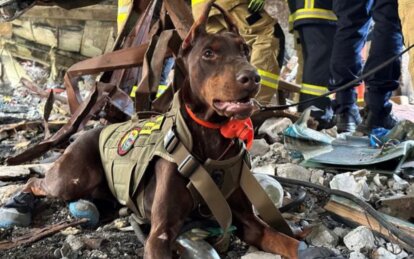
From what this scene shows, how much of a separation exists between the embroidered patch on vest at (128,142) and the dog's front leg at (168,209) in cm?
34

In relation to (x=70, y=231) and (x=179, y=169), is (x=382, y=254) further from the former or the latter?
(x=70, y=231)

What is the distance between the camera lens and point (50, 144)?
3.46 meters

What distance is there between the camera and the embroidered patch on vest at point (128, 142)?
2.20 meters

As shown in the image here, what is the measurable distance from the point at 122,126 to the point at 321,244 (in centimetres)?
110

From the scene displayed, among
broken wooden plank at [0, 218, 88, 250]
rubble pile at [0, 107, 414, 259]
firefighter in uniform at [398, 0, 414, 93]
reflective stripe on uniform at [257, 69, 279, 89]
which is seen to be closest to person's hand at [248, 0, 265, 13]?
reflective stripe on uniform at [257, 69, 279, 89]

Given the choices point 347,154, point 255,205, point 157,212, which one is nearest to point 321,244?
point 255,205

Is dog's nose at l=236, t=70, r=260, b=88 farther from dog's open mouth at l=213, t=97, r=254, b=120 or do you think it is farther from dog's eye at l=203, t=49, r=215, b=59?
dog's eye at l=203, t=49, r=215, b=59

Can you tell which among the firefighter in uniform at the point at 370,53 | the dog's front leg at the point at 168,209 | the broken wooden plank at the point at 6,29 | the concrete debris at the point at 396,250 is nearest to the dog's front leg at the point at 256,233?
the dog's front leg at the point at 168,209

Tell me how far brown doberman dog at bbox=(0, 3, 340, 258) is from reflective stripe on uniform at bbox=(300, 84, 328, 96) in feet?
7.41

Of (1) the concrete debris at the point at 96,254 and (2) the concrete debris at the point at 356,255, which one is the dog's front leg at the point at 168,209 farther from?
(2) the concrete debris at the point at 356,255

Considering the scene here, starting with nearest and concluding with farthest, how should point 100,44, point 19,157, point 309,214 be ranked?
point 309,214
point 19,157
point 100,44

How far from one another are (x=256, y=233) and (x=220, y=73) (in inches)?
27.6

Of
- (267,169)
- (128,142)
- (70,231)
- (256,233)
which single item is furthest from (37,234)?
(267,169)

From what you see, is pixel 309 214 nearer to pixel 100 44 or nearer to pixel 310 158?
pixel 310 158
